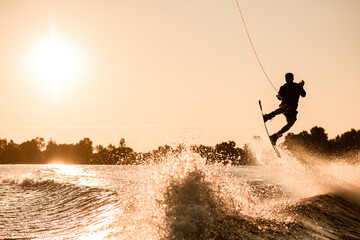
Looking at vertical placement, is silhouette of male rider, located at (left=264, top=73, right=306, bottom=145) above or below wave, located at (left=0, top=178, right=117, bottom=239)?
above

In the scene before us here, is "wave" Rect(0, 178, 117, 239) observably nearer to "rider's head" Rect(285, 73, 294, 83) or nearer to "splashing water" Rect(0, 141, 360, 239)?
"splashing water" Rect(0, 141, 360, 239)

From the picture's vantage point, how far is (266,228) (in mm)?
6199

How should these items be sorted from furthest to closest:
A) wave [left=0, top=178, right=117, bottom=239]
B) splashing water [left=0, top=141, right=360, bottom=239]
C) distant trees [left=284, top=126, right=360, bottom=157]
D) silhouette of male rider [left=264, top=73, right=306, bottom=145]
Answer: distant trees [left=284, top=126, right=360, bottom=157] < silhouette of male rider [left=264, top=73, right=306, bottom=145] < wave [left=0, top=178, right=117, bottom=239] < splashing water [left=0, top=141, right=360, bottom=239]

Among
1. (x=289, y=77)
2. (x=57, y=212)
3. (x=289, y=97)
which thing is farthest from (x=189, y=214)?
(x=289, y=77)

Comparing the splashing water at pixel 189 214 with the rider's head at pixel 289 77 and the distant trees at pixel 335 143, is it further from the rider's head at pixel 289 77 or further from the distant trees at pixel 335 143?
the distant trees at pixel 335 143

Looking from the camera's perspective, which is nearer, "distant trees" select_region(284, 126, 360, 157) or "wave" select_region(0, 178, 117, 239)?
"wave" select_region(0, 178, 117, 239)

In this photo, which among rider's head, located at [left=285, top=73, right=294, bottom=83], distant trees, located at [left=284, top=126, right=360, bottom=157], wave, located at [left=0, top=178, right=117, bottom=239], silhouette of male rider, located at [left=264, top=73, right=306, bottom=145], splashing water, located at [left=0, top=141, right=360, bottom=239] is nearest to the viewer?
splashing water, located at [left=0, top=141, right=360, bottom=239]

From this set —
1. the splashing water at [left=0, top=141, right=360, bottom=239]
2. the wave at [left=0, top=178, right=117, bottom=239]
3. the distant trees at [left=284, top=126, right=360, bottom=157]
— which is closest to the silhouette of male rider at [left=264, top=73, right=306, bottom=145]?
the splashing water at [left=0, top=141, right=360, bottom=239]

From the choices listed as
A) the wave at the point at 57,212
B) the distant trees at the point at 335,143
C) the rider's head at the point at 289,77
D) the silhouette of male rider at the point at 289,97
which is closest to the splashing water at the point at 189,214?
the wave at the point at 57,212

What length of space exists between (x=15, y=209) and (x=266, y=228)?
35.1 ft

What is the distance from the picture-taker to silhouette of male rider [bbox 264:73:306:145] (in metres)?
12.4

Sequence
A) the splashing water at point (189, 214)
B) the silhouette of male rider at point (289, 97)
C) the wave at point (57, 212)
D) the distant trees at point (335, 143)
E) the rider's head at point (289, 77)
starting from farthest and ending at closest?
the distant trees at point (335, 143)
the rider's head at point (289, 77)
the silhouette of male rider at point (289, 97)
the wave at point (57, 212)
the splashing water at point (189, 214)

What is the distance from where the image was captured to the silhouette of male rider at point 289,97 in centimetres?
1238

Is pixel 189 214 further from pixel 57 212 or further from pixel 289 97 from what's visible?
pixel 289 97
